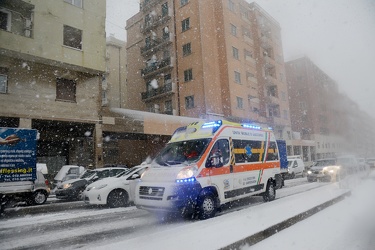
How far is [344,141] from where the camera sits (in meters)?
28.6

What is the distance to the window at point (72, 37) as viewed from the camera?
17125mm

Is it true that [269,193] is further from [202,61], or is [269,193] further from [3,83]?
[202,61]

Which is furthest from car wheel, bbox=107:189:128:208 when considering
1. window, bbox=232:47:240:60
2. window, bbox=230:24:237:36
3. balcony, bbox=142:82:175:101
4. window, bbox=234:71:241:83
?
window, bbox=230:24:237:36

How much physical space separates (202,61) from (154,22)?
393 inches

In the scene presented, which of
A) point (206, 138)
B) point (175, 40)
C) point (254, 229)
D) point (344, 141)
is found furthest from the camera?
point (175, 40)

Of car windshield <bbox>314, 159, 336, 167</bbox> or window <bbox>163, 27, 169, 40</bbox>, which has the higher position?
window <bbox>163, 27, 169, 40</bbox>

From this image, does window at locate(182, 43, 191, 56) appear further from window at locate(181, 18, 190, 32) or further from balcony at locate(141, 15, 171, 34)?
balcony at locate(141, 15, 171, 34)

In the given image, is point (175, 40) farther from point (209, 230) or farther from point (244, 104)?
point (209, 230)

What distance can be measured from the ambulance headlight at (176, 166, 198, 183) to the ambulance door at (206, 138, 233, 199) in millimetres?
509

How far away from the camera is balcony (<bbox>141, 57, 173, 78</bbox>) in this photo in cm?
3026

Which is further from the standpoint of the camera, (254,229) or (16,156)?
(16,156)

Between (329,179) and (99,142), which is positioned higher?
(99,142)

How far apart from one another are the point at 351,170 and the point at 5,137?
18.9 meters

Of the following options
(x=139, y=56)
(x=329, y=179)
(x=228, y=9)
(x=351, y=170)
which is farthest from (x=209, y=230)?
(x=139, y=56)
